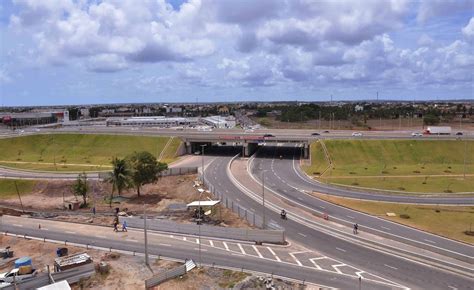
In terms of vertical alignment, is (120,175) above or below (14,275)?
above

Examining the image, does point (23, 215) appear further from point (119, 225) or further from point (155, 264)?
point (155, 264)

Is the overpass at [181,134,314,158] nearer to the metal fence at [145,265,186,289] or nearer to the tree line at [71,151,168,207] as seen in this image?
the tree line at [71,151,168,207]

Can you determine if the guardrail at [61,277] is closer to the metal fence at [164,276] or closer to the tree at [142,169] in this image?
the metal fence at [164,276]

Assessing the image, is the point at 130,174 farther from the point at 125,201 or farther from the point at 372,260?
the point at 372,260

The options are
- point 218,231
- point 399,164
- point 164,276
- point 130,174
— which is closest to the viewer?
point 164,276

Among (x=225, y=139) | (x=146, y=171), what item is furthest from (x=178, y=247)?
(x=225, y=139)

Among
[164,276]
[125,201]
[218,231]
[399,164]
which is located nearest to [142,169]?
[125,201]

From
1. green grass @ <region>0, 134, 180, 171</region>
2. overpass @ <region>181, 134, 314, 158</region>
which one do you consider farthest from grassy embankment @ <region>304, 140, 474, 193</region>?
green grass @ <region>0, 134, 180, 171</region>
